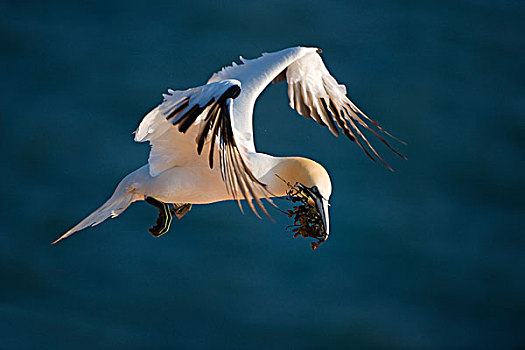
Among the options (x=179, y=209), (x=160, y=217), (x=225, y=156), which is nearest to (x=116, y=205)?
(x=160, y=217)

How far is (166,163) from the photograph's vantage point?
76.5 inches

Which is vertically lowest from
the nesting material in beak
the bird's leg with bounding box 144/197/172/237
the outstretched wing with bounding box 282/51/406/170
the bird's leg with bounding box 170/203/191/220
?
the nesting material in beak

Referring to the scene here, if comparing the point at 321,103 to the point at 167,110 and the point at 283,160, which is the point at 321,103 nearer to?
the point at 283,160

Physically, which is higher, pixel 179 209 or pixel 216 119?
pixel 179 209

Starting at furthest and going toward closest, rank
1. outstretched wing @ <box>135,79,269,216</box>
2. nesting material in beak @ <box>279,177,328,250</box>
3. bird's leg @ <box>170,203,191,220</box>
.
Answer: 1. bird's leg @ <box>170,203,191,220</box>
2. nesting material in beak @ <box>279,177,328,250</box>
3. outstretched wing @ <box>135,79,269,216</box>

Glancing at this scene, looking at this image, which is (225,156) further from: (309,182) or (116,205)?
(116,205)

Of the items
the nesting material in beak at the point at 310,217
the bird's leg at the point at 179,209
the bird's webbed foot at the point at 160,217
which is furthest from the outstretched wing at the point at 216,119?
the bird's leg at the point at 179,209

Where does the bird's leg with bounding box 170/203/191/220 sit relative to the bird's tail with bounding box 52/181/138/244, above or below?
Answer: above

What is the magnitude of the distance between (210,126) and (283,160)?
43 centimetres

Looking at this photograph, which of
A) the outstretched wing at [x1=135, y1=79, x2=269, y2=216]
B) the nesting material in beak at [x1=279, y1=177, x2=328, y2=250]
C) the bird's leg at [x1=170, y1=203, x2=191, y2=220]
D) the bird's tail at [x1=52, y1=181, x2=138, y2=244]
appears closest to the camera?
the outstretched wing at [x1=135, y1=79, x2=269, y2=216]

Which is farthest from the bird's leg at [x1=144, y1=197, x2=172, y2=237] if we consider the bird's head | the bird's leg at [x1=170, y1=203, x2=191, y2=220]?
the bird's head

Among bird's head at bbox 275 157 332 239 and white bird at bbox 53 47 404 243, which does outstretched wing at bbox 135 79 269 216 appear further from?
bird's head at bbox 275 157 332 239

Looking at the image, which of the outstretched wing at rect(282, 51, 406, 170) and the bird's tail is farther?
the outstretched wing at rect(282, 51, 406, 170)

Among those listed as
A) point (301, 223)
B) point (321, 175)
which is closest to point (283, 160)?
point (321, 175)
